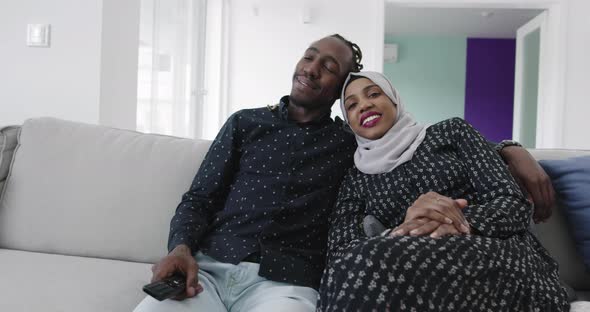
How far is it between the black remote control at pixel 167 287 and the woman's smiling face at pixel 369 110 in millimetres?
612

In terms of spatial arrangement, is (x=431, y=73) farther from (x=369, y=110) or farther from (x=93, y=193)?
(x=93, y=193)

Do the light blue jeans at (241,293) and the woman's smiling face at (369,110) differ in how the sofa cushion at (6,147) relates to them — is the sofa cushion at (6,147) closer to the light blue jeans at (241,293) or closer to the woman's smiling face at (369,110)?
the light blue jeans at (241,293)

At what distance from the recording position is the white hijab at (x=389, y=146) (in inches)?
50.8

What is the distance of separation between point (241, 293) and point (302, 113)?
21.7 inches

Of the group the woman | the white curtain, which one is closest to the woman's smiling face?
the woman

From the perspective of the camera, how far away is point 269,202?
1.28 meters

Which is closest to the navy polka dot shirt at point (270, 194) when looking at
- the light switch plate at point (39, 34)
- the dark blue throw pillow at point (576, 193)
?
the dark blue throw pillow at point (576, 193)

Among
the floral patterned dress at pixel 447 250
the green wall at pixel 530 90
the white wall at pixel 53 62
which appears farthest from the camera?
the green wall at pixel 530 90

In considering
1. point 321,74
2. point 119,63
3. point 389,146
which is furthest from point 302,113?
point 119,63

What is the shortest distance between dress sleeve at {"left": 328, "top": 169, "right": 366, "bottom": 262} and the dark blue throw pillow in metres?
0.53

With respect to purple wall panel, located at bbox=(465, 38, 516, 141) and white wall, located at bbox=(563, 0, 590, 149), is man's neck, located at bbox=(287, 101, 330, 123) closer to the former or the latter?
white wall, located at bbox=(563, 0, 590, 149)

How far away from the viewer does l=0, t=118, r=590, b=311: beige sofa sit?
1.39m

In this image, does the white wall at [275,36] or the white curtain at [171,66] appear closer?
the white curtain at [171,66]

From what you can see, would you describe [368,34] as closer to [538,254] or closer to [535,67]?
[535,67]
